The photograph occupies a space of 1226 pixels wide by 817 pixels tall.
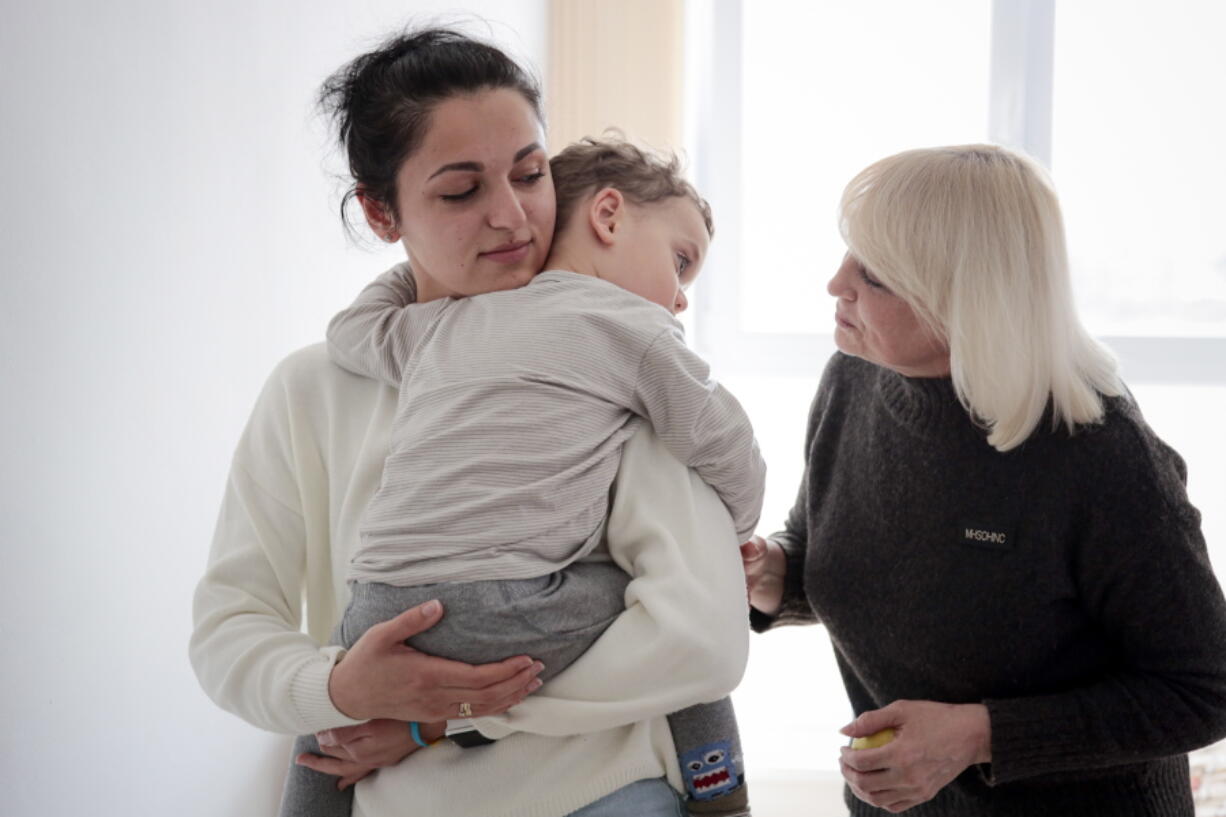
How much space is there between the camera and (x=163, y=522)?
1510mm

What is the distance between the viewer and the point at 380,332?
1230mm

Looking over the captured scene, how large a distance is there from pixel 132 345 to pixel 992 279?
3.53 ft

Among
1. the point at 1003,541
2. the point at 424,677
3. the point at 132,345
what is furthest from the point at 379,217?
the point at 1003,541

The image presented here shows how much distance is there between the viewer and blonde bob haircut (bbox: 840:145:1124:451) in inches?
53.8

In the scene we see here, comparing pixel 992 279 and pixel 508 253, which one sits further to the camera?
pixel 992 279

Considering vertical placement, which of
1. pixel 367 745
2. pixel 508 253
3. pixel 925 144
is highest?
pixel 925 144

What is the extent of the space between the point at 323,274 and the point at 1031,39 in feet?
7.58

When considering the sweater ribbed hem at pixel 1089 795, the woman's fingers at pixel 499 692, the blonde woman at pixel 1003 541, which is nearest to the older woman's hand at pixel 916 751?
the blonde woman at pixel 1003 541

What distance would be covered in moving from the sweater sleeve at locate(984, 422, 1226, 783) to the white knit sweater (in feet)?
1.54

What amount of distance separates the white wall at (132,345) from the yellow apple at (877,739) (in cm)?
92

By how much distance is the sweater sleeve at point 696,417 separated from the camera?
1120 mm

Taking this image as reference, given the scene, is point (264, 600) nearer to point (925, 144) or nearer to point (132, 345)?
point (132, 345)

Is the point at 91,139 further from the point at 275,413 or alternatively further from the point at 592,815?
the point at 592,815

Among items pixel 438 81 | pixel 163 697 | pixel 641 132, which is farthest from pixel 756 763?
pixel 438 81
